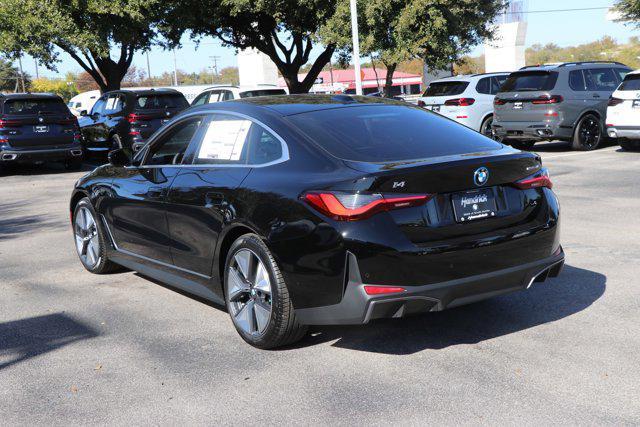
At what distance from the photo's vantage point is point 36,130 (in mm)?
17000

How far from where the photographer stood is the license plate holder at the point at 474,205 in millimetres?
4301

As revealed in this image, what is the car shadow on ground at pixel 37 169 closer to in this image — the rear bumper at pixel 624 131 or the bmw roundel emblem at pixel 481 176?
the rear bumper at pixel 624 131

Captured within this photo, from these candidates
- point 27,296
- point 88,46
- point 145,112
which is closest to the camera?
point 27,296

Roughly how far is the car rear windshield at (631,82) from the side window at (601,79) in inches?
50.9

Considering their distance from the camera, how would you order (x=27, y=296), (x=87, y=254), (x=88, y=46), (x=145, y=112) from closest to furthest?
(x=27, y=296)
(x=87, y=254)
(x=145, y=112)
(x=88, y=46)

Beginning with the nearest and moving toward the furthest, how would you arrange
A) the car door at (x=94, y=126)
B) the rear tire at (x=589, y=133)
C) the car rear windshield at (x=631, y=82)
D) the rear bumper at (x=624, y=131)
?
1. the rear bumper at (x=624, y=131)
2. the car rear windshield at (x=631, y=82)
3. the rear tire at (x=589, y=133)
4. the car door at (x=94, y=126)

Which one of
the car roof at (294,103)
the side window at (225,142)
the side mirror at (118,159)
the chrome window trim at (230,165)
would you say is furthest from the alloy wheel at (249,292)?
the side mirror at (118,159)

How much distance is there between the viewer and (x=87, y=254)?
285 inches

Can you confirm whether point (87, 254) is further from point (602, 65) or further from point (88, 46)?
point (88, 46)

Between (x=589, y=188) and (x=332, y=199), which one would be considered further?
(x=589, y=188)

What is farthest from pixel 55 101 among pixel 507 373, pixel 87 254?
pixel 507 373

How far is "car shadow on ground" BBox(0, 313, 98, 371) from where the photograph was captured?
4.94 meters

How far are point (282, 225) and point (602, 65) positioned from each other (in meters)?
14.6

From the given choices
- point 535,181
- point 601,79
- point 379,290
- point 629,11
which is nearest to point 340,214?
point 379,290
